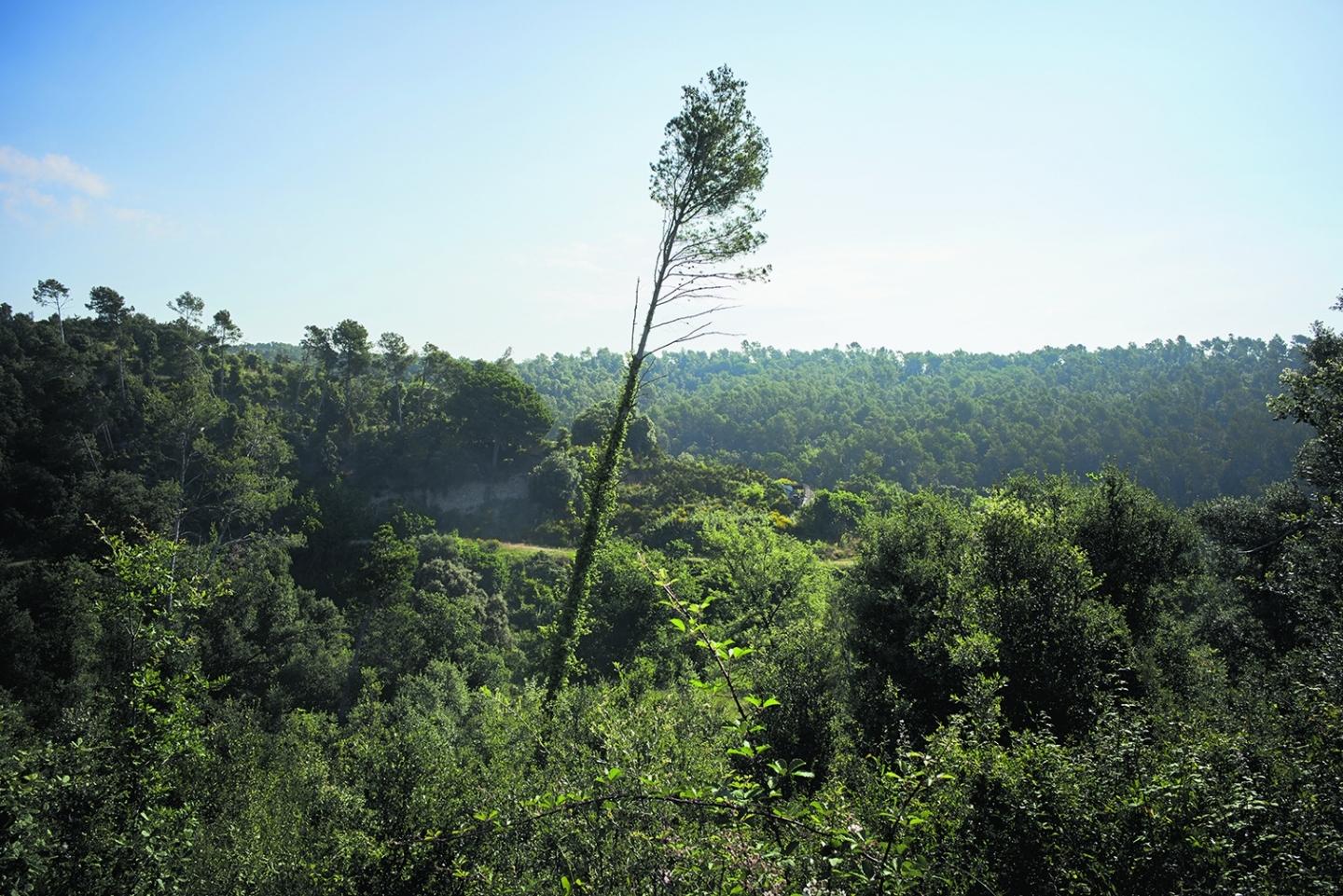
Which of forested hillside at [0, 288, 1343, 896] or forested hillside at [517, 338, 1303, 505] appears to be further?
forested hillside at [517, 338, 1303, 505]

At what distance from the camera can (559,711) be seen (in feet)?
43.7

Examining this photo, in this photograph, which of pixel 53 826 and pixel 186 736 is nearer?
pixel 53 826

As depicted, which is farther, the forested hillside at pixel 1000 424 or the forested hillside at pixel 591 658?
the forested hillside at pixel 1000 424

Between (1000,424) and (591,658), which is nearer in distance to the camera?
(591,658)

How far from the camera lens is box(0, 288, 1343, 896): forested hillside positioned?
5.80 metres

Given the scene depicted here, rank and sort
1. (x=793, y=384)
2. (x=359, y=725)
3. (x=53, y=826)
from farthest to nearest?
(x=793, y=384) < (x=359, y=725) < (x=53, y=826)

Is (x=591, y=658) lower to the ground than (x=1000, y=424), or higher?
lower

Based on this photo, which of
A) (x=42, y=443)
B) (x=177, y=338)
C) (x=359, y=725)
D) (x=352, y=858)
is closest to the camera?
(x=352, y=858)

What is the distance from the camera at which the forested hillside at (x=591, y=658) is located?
580 centimetres

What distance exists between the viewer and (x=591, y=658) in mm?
28938

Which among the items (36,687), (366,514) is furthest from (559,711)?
(366,514)

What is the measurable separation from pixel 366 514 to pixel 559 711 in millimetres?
36843

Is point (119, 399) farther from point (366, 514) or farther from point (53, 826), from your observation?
point (53, 826)

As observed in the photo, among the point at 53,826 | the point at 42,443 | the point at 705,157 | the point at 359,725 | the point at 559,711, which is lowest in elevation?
the point at 359,725
